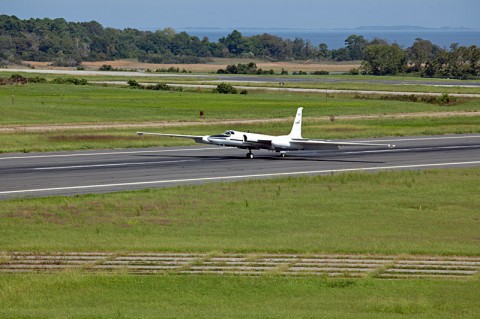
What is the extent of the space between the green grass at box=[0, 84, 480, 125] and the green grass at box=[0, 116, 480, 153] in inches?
295

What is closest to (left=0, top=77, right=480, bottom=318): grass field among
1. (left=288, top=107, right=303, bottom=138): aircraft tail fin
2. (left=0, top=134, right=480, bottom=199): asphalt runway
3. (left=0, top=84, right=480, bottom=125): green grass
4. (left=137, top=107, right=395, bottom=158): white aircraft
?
(left=0, top=134, right=480, bottom=199): asphalt runway

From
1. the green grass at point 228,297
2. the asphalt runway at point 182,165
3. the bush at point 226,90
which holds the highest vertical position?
the green grass at point 228,297

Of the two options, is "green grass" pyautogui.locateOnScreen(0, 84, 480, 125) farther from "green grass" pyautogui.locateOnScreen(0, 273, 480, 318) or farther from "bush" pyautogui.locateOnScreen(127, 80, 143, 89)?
"green grass" pyautogui.locateOnScreen(0, 273, 480, 318)

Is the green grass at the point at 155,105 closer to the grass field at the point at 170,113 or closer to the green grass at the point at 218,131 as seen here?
the grass field at the point at 170,113

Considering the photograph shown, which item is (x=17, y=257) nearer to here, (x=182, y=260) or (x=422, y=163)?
(x=182, y=260)

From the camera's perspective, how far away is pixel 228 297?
27.2m

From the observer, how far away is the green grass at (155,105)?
91.9 meters

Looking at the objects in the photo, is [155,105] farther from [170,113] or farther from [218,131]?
[218,131]

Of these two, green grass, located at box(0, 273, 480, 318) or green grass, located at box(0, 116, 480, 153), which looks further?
green grass, located at box(0, 116, 480, 153)

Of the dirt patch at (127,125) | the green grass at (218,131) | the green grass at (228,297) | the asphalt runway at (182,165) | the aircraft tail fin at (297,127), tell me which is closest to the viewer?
the green grass at (228,297)

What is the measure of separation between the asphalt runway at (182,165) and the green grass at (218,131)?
303 cm

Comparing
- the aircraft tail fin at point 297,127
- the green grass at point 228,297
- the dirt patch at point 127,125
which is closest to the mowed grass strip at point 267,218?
the green grass at point 228,297

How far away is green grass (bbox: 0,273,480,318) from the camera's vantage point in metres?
25.0

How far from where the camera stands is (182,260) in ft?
106
